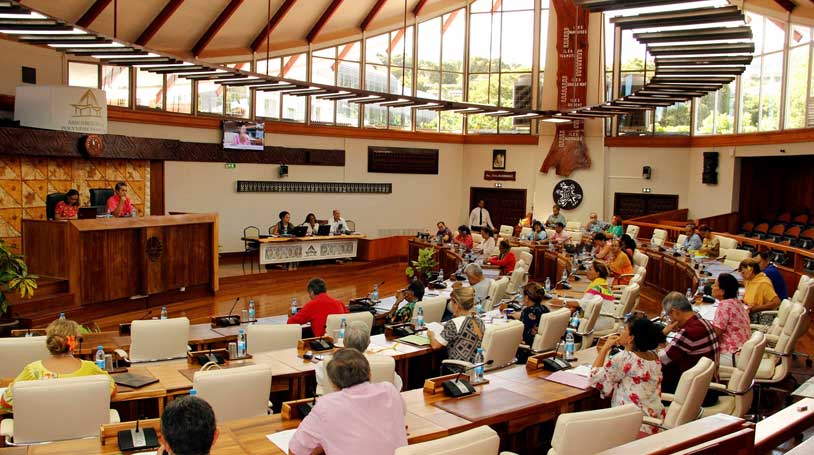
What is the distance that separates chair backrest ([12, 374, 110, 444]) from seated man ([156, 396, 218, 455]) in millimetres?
1590

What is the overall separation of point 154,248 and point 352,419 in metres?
8.78

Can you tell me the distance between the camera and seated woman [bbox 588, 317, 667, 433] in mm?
4465

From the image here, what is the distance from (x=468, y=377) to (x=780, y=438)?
2.79 m

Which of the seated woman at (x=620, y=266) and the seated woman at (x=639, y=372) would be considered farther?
the seated woman at (x=620, y=266)

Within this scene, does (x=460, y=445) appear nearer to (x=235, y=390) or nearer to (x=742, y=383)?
(x=235, y=390)

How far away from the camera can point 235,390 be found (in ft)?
14.5

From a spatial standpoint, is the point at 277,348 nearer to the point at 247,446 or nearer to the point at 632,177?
the point at 247,446

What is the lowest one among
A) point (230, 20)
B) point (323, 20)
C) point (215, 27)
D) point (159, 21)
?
point (159, 21)

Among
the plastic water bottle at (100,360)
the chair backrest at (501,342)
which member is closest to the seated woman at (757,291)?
the chair backrest at (501,342)

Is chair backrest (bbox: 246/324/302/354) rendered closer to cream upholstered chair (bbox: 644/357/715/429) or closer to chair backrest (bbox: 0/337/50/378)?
chair backrest (bbox: 0/337/50/378)

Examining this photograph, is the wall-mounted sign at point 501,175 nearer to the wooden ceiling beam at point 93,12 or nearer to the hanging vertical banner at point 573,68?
the hanging vertical banner at point 573,68

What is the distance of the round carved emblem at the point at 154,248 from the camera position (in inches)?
445

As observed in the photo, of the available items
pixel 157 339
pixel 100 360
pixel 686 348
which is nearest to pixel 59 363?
pixel 100 360

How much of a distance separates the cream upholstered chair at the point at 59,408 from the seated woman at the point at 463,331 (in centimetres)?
269
